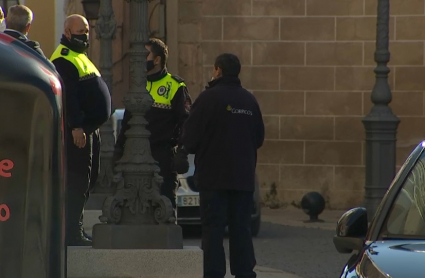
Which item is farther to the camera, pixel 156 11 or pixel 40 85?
pixel 156 11

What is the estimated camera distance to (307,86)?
65.5 feet

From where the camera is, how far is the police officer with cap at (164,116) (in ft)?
33.0

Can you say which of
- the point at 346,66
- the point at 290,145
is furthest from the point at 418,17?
the point at 290,145

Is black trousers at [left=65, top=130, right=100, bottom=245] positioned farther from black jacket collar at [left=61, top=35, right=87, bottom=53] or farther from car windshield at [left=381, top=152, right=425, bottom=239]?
car windshield at [left=381, top=152, right=425, bottom=239]

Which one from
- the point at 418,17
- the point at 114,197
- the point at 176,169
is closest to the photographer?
the point at 114,197

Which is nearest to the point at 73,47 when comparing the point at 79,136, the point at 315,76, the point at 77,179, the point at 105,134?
the point at 79,136

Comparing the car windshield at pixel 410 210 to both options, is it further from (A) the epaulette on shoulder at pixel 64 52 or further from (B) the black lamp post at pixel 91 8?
(B) the black lamp post at pixel 91 8

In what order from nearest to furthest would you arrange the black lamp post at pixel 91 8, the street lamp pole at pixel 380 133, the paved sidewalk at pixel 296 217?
the street lamp pole at pixel 380 133 < the paved sidewalk at pixel 296 217 < the black lamp post at pixel 91 8

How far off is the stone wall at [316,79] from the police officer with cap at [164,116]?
974 cm

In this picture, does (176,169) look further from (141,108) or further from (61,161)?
(61,161)

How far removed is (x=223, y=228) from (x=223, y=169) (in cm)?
44

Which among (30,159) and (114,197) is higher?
(30,159)

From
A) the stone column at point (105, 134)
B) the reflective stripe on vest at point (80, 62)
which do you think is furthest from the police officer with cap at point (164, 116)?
the stone column at point (105, 134)

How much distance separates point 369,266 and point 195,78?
1523 centimetres
